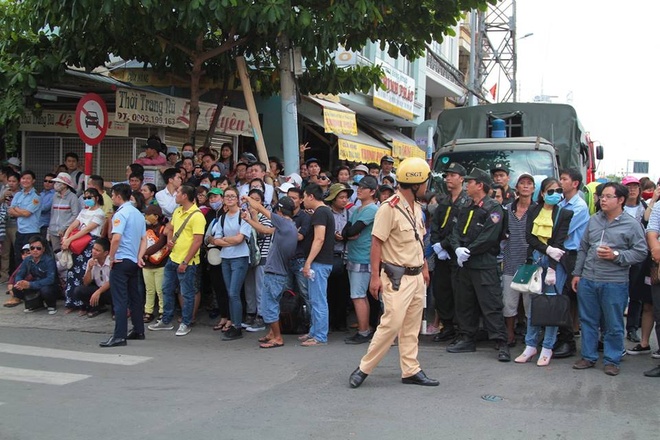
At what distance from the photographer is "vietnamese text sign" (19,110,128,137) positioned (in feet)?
41.2

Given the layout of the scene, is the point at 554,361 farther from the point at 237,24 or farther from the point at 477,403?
the point at 237,24

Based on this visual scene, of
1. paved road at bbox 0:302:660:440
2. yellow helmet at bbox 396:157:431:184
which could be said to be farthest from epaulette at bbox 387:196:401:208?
paved road at bbox 0:302:660:440

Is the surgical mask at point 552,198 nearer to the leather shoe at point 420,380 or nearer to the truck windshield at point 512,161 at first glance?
the leather shoe at point 420,380

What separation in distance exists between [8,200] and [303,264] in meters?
5.92

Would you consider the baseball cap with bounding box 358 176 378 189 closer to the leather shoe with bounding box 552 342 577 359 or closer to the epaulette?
the epaulette

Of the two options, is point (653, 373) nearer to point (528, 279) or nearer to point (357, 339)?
point (528, 279)

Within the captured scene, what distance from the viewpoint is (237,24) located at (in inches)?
408

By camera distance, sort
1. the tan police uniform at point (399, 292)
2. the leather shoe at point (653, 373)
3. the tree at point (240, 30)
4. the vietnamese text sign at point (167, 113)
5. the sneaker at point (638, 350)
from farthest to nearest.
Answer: the vietnamese text sign at point (167, 113)
the tree at point (240, 30)
the sneaker at point (638, 350)
the leather shoe at point (653, 373)
the tan police uniform at point (399, 292)

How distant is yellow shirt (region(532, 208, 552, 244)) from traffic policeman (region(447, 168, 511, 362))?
0.44 meters

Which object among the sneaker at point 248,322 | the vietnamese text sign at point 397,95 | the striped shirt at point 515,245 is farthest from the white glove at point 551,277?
the vietnamese text sign at point 397,95

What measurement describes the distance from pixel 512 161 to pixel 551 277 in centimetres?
441

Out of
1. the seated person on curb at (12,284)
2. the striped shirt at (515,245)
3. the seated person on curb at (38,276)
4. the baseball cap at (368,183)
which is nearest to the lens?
the striped shirt at (515,245)

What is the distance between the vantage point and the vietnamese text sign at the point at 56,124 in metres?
12.6

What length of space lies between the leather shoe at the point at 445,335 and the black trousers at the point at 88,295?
15.5 feet
